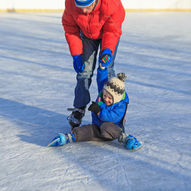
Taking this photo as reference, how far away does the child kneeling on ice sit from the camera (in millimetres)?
2064

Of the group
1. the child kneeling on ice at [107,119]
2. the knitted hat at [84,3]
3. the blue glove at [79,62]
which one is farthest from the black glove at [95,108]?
the knitted hat at [84,3]

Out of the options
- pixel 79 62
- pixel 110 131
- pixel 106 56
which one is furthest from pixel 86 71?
pixel 110 131

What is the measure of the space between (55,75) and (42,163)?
2.34 m

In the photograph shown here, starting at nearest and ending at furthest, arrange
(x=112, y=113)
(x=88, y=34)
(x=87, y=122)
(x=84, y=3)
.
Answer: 1. (x=84, y=3)
2. (x=112, y=113)
3. (x=88, y=34)
4. (x=87, y=122)

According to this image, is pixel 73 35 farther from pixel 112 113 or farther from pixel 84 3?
pixel 112 113

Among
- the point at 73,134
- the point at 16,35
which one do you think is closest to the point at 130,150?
the point at 73,134

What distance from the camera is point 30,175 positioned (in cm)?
168

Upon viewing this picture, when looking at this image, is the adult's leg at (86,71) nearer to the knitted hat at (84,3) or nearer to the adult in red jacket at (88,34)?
the adult in red jacket at (88,34)

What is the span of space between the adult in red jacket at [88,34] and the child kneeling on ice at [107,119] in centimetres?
19

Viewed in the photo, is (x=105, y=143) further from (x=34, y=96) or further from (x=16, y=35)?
(x=16, y=35)

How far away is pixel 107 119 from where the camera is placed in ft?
6.98

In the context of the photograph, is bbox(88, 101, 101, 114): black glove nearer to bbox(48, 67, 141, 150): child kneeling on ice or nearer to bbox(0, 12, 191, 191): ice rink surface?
bbox(48, 67, 141, 150): child kneeling on ice

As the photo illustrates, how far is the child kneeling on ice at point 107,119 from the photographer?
81.3 inches

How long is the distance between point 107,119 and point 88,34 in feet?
1.93
